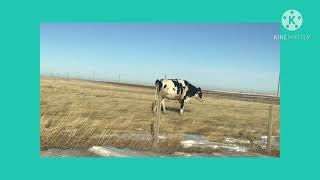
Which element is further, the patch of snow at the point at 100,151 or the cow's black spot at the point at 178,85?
the cow's black spot at the point at 178,85

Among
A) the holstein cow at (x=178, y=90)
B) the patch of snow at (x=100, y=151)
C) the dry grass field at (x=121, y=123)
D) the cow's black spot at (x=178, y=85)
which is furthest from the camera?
the cow's black spot at (x=178, y=85)

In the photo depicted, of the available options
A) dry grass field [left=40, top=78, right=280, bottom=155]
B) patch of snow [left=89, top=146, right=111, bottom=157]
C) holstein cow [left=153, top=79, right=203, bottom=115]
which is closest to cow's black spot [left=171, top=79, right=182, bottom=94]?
holstein cow [left=153, top=79, right=203, bottom=115]

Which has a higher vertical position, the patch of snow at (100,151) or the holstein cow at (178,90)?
the holstein cow at (178,90)

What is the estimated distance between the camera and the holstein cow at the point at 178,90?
53.7 ft

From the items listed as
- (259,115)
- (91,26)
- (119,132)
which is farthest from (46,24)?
(259,115)

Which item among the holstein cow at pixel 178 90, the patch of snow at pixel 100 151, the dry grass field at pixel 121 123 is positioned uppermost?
the holstein cow at pixel 178 90

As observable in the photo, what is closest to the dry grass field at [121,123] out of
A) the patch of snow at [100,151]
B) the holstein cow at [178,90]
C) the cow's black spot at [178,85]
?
the patch of snow at [100,151]

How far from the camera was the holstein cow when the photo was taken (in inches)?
644

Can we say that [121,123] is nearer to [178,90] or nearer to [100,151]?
[100,151]

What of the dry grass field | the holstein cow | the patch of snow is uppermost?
the holstein cow

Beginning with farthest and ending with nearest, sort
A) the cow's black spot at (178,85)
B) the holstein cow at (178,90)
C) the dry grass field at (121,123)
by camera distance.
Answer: the cow's black spot at (178,85), the holstein cow at (178,90), the dry grass field at (121,123)

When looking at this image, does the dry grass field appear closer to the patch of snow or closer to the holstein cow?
the patch of snow

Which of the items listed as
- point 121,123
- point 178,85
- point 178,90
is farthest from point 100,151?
point 178,90

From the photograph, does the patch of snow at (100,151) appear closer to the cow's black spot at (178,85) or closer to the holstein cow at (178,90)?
the holstein cow at (178,90)
